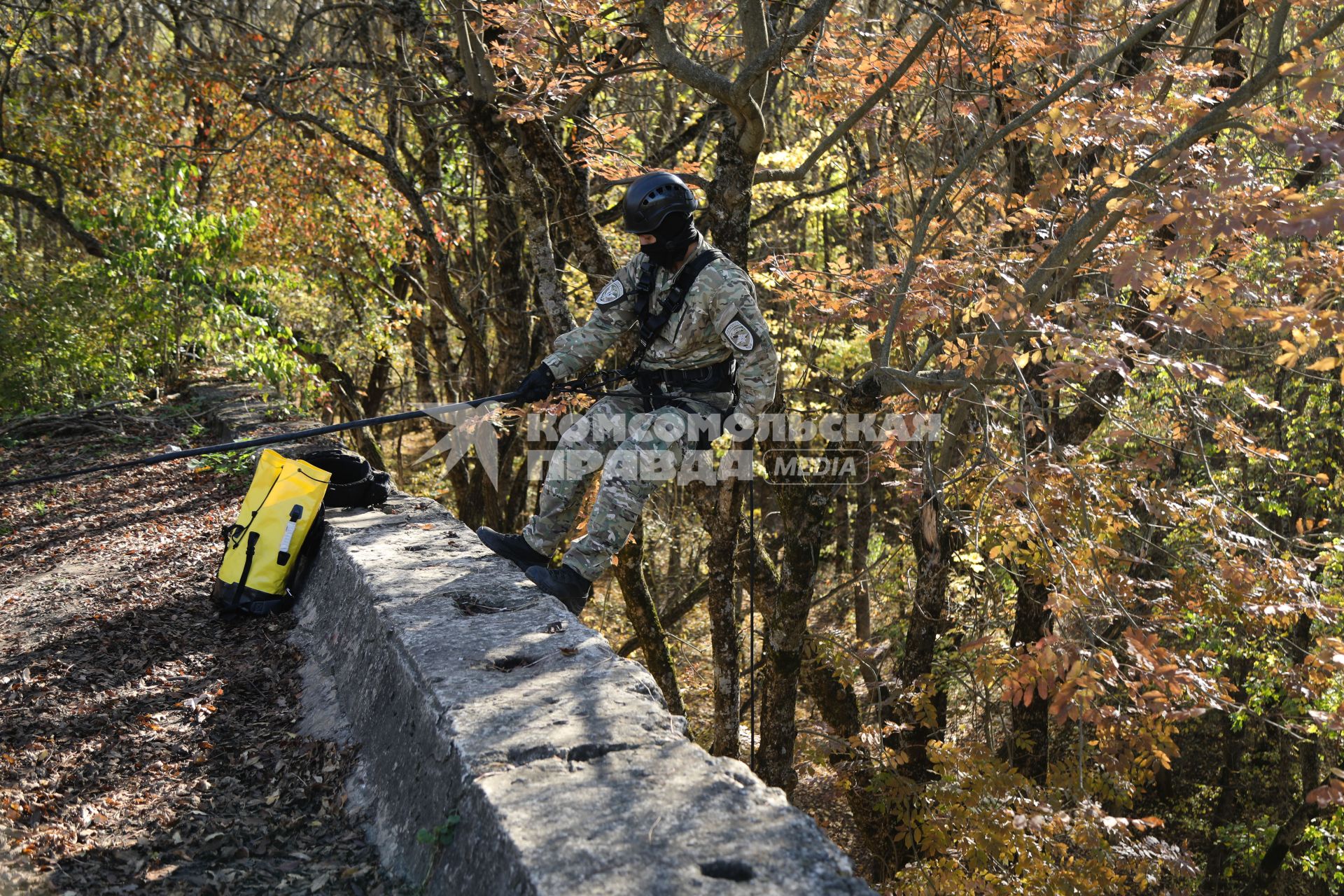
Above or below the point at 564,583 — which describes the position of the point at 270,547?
above

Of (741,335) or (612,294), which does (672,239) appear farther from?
(741,335)

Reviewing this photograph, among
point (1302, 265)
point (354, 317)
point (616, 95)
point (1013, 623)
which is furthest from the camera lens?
point (354, 317)

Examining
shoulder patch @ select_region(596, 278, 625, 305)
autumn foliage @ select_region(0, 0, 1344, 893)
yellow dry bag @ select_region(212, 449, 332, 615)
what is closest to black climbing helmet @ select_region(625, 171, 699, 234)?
shoulder patch @ select_region(596, 278, 625, 305)

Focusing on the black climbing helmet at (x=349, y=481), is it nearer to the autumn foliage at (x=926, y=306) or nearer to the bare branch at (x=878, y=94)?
the autumn foliage at (x=926, y=306)

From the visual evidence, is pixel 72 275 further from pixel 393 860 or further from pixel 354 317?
pixel 393 860

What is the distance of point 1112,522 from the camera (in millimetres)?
6414

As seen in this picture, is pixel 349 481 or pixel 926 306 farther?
pixel 926 306

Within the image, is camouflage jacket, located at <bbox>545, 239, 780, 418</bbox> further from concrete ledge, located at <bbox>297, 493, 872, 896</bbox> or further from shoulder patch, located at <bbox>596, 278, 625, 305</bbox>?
concrete ledge, located at <bbox>297, 493, 872, 896</bbox>

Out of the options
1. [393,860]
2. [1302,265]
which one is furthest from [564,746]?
[1302,265]

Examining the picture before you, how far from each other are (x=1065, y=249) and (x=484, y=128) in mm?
4495

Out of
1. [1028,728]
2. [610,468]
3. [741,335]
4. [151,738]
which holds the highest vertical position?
[741,335]

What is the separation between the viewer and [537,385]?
15.4 feet

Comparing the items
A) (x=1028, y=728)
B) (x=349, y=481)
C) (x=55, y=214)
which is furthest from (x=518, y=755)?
(x=55, y=214)

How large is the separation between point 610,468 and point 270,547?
1825 mm
